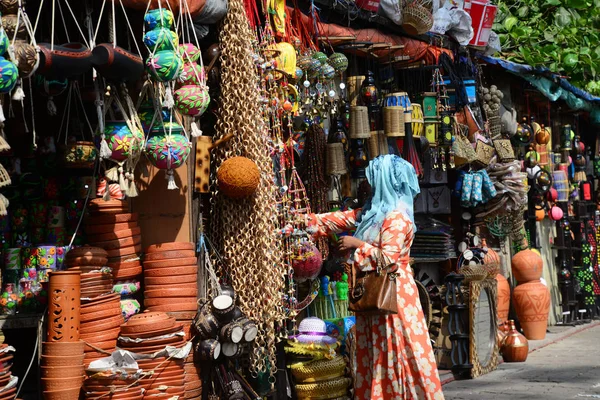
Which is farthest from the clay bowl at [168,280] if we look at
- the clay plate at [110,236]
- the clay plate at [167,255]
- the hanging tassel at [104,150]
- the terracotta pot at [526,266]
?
the terracotta pot at [526,266]

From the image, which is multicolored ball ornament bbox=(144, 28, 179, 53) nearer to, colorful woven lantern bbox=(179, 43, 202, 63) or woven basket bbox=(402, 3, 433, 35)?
colorful woven lantern bbox=(179, 43, 202, 63)

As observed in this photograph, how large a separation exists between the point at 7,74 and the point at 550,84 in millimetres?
9801

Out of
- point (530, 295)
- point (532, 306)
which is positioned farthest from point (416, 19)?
point (532, 306)

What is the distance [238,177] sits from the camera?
653 centimetres

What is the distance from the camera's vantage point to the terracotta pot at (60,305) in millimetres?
5719

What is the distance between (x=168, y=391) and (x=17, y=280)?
112 centimetres

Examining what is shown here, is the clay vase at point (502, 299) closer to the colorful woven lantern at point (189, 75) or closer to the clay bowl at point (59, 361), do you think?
the colorful woven lantern at point (189, 75)

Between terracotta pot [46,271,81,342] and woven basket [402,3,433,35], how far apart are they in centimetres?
454

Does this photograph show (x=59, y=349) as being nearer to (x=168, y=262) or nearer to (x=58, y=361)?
(x=58, y=361)

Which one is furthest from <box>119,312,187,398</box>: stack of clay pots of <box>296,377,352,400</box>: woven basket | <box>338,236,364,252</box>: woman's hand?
<box>296,377,352,400</box>: woven basket

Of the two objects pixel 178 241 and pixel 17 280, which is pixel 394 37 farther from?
pixel 17 280

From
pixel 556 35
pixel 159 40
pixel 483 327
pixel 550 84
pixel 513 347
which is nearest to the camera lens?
pixel 159 40

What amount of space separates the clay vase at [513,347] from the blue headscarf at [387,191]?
4.52 m

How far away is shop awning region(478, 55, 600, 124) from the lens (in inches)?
469
